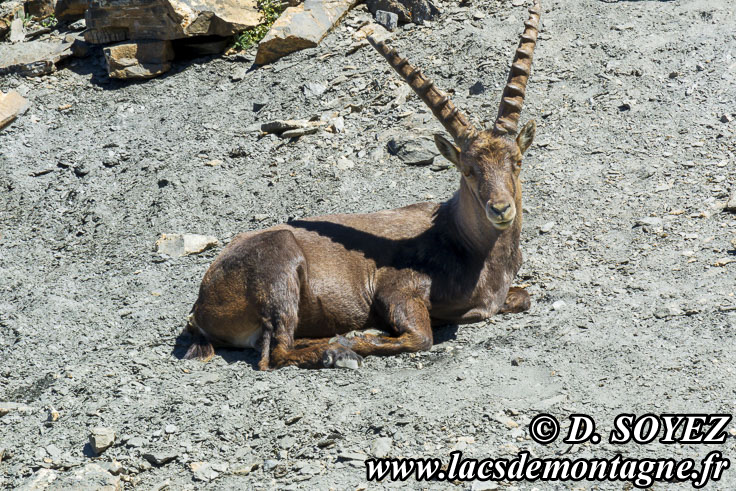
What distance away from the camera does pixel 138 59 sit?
13391mm

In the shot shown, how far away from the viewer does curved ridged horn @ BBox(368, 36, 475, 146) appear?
7863 millimetres

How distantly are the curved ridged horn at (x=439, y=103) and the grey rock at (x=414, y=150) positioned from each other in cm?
226

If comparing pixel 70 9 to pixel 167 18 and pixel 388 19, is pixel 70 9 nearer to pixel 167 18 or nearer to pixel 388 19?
pixel 167 18

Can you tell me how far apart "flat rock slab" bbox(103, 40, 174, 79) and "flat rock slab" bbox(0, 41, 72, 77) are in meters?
1.06

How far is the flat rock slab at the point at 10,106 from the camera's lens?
12.6 metres

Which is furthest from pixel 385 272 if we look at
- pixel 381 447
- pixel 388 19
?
pixel 388 19

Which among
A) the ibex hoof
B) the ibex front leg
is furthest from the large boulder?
the ibex hoof

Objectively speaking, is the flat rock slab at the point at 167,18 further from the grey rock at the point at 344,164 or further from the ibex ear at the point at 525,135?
the ibex ear at the point at 525,135

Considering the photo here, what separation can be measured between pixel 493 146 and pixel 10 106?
8.32m

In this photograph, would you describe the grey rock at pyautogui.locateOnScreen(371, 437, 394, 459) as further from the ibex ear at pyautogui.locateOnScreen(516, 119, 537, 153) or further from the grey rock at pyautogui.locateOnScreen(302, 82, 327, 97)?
the grey rock at pyautogui.locateOnScreen(302, 82, 327, 97)

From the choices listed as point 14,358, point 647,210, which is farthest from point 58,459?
point 647,210

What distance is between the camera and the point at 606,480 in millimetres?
5121

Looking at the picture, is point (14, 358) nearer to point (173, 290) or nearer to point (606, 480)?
point (173, 290)

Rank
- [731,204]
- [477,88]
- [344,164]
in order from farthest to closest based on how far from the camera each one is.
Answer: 1. [477,88]
2. [344,164]
3. [731,204]
